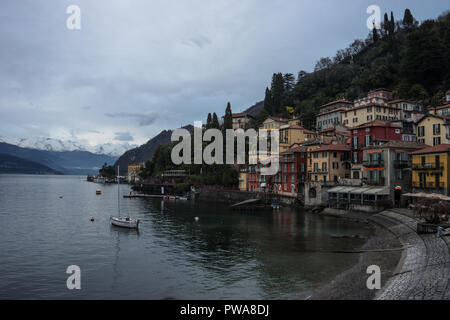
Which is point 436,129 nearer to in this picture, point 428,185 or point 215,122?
point 428,185

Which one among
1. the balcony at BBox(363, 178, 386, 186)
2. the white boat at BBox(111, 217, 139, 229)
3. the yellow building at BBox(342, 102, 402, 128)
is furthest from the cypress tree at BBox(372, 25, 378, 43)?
the white boat at BBox(111, 217, 139, 229)

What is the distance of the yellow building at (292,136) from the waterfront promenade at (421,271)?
67920 mm

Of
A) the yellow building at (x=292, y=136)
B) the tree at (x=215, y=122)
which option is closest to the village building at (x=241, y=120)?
the tree at (x=215, y=122)

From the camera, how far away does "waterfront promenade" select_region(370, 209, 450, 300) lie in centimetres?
1912

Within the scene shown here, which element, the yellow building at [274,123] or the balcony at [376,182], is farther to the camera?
the yellow building at [274,123]

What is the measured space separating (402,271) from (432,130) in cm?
5483

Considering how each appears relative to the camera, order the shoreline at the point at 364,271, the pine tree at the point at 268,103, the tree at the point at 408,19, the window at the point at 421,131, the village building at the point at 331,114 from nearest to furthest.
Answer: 1. the shoreline at the point at 364,271
2. the window at the point at 421,131
3. the village building at the point at 331,114
4. the tree at the point at 408,19
5. the pine tree at the point at 268,103

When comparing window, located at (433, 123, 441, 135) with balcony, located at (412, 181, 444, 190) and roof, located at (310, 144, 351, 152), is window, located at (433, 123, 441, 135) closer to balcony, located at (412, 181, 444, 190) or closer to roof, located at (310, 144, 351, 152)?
roof, located at (310, 144, 351, 152)

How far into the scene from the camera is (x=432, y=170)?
53.1m

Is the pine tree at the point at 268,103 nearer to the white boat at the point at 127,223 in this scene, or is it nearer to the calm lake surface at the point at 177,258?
the calm lake surface at the point at 177,258

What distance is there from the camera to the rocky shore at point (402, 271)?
1991 cm

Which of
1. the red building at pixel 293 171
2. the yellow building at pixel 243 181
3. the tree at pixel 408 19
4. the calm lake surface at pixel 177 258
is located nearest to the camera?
the calm lake surface at pixel 177 258

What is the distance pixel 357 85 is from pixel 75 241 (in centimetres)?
12645
